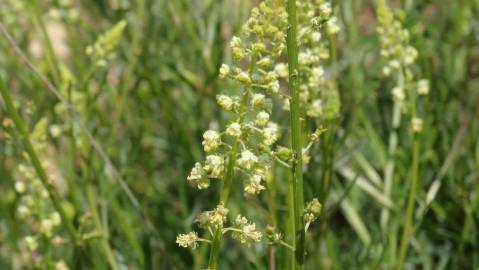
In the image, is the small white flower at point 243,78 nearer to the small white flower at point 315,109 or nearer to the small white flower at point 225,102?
the small white flower at point 225,102

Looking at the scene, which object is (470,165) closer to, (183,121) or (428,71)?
(428,71)

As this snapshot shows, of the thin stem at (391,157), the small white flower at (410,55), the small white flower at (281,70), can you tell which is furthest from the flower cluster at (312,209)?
the thin stem at (391,157)

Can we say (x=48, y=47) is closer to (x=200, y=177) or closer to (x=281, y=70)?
(x=281, y=70)

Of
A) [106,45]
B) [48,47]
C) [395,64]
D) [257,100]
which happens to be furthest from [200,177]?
[48,47]

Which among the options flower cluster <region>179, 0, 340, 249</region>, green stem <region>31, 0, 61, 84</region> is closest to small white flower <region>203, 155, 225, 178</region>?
flower cluster <region>179, 0, 340, 249</region>

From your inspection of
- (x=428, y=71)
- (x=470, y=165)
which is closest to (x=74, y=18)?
(x=428, y=71)

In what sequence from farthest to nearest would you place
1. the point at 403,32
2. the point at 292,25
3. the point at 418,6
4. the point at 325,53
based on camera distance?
1. the point at 418,6
2. the point at 403,32
3. the point at 325,53
4. the point at 292,25

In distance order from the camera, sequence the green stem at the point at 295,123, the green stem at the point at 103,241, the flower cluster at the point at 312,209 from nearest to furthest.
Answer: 1. the green stem at the point at 295,123
2. the flower cluster at the point at 312,209
3. the green stem at the point at 103,241
